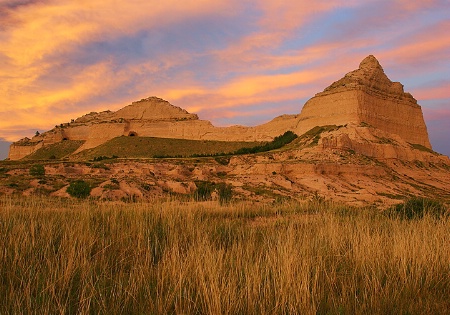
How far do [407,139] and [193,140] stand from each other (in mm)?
34729

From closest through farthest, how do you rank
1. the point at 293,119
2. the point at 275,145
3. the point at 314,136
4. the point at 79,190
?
1. the point at 79,190
2. the point at 314,136
3. the point at 275,145
4. the point at 293,119

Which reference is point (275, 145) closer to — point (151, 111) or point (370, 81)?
point (370, 81)

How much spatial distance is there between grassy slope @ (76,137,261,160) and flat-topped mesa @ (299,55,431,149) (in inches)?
639

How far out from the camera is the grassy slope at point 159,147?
188 feet

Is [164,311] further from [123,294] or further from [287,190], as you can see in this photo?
[287,190]

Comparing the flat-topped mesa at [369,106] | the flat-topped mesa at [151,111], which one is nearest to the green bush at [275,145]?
the flat-topped mesa at [369,106]

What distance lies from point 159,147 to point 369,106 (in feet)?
115

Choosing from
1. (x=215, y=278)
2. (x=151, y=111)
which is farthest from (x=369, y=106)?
(x=151, y=111)

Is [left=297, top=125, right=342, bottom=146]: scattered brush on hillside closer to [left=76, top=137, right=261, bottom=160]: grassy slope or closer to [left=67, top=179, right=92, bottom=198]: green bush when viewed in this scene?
[left=76, top=137, right=261, bottom=160]: grassy slope

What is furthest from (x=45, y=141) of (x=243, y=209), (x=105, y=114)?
(x=243, y=209)

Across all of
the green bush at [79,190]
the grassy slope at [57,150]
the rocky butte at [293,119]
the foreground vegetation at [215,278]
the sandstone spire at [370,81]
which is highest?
the sandstone spire at [370,81]

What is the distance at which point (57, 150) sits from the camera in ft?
243

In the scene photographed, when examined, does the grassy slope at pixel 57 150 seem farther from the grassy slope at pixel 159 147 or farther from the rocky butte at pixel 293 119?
the grassy slope at pixel 159 147

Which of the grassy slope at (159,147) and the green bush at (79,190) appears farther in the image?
the grassy slope at (159,147)
